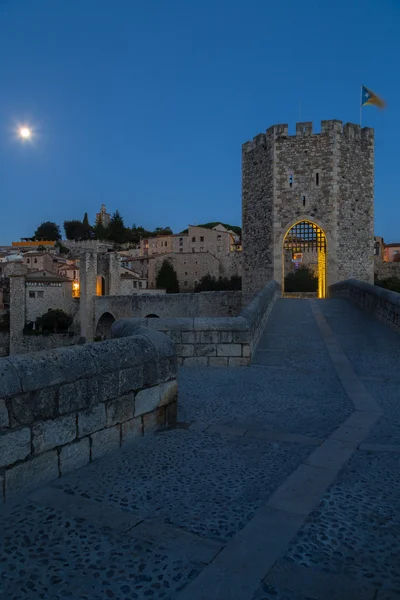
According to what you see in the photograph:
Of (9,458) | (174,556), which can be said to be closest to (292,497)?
(174,556)

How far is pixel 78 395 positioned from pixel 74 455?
456mm

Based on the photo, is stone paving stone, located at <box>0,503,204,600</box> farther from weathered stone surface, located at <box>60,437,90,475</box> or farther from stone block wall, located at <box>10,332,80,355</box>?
stone block wall, located at <box>10,332,80,355</box>

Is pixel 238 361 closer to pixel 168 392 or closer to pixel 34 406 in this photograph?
pixel 168 392

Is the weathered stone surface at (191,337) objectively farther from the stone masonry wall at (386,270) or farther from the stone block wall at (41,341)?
the stone masonry wall at (386,270)

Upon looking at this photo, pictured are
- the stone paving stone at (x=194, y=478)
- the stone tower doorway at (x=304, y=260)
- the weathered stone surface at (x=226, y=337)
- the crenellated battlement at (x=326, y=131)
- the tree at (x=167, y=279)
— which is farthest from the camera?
the tree at (x=167, y=279)

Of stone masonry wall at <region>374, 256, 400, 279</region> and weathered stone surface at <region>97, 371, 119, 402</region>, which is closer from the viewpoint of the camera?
weathered stone surface at <region>97, 371, 119, 402</region>

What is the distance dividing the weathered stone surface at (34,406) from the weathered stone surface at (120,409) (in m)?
0.59

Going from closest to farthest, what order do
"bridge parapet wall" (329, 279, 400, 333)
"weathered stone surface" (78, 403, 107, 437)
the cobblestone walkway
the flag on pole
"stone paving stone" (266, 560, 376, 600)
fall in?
"stone paving stone" (266, 560, 376, 600)
the cobblestone walkway
"weathered stone surface" (78, 403, 107, 437)
"bridge parapet wall" (329, 279, 400, 333)
the flag on pole

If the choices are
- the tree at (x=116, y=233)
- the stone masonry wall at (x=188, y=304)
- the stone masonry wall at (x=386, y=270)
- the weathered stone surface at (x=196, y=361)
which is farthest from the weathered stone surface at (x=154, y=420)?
the tree at (x=116, y=233)

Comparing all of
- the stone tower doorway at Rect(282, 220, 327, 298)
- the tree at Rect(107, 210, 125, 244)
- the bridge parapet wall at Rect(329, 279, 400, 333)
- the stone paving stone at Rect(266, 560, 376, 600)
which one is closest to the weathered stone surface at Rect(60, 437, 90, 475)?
the stone paving stone at Rect(266, 560, 376, 600)

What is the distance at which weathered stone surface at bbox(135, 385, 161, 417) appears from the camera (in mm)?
3916

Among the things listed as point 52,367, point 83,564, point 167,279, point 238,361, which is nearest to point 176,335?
point 238,361

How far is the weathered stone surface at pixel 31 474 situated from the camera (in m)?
2.78

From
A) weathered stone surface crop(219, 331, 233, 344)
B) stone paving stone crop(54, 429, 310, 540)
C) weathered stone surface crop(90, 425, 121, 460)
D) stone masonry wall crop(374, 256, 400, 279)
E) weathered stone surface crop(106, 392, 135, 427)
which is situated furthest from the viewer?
stone masonry wall crop(374, 256, 400, 279)
